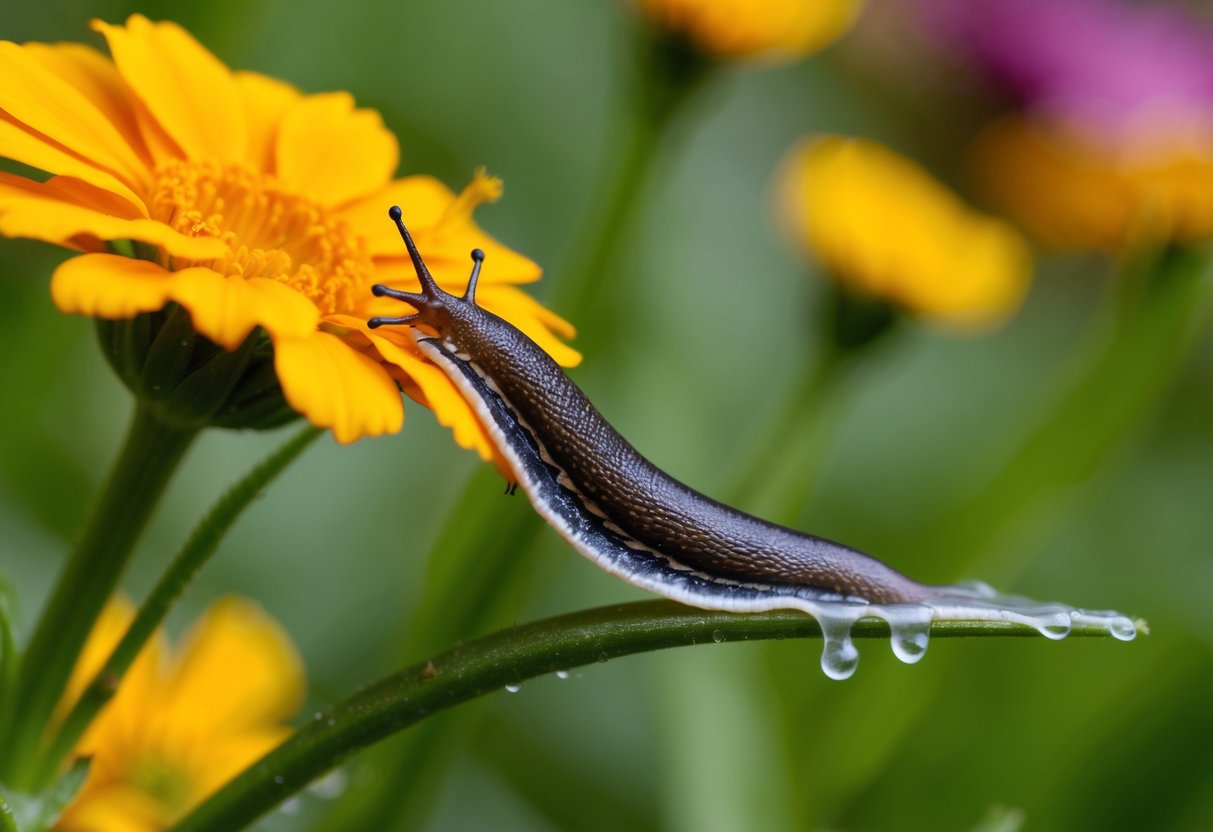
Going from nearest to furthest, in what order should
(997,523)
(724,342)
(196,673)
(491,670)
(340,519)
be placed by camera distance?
1. (491,670)
2. (196,673)
3. (997,523)
4. (340,519)
5. (724,342)

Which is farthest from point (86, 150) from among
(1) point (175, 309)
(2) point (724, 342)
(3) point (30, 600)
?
(2) point (724, 342)

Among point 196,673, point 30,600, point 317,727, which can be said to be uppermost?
point 317,727

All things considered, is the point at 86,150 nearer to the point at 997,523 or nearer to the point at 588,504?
the point at 588,504

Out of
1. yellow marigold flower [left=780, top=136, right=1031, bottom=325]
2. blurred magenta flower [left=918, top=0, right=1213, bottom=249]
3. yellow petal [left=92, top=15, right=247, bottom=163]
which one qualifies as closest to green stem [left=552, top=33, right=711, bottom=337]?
yellow marigold flower [left=780, top=136, right=1031, bottom=325]

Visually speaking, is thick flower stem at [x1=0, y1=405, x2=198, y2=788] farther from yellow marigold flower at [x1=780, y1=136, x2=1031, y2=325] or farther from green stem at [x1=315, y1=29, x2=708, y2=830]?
yellow marigold flower at [x1=780, y1=136, x2=1031, y2=325]

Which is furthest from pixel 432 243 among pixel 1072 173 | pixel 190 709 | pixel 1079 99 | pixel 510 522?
pixel 1079 99

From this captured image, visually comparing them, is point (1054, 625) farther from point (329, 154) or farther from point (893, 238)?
point (893, 238)

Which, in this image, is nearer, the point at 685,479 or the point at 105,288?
the point at 105,288

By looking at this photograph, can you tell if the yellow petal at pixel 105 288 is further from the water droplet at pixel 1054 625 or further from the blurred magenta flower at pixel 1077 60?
the blurred magenta flower at pixel 1077 60
